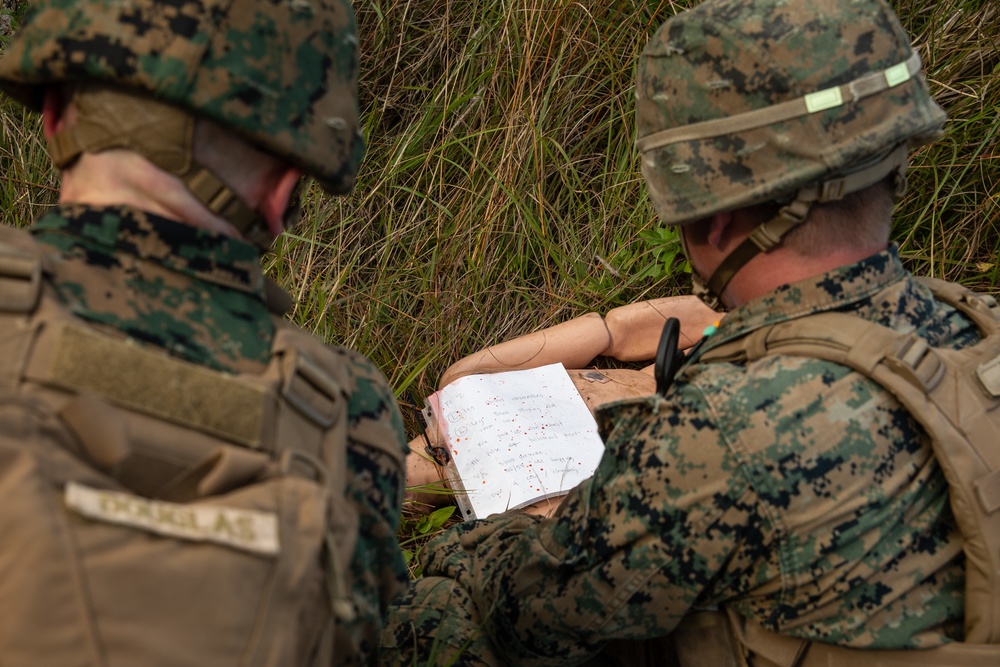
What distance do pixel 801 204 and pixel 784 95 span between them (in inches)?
9.7

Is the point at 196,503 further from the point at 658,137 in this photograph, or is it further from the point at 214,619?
the point at 658,137

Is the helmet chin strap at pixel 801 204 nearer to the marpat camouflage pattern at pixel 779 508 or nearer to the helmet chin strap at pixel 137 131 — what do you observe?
the marpat camouflage pattern at pixel 779 508

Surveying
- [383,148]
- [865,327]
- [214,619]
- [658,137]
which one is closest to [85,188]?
[214,619]

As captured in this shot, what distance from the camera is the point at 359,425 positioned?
1.62 meters

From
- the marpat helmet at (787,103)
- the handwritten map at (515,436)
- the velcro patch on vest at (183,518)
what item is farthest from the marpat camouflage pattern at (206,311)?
the handwritten map at (515,436)

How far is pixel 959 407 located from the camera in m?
1.88

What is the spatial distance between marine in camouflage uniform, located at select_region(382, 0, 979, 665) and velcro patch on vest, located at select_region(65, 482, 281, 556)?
1.00 m

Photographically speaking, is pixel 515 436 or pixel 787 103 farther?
pixel 515 436

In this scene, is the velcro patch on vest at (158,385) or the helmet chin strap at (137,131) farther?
the helmet chin strap at (137,131)

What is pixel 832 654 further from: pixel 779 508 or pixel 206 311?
pixel 206 311

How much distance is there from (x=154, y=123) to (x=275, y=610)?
788 mm

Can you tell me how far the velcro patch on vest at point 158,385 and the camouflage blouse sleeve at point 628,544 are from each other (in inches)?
37.2

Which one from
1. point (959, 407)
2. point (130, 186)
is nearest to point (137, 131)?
point (130, 186)

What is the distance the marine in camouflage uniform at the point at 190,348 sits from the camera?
1.09 meters
